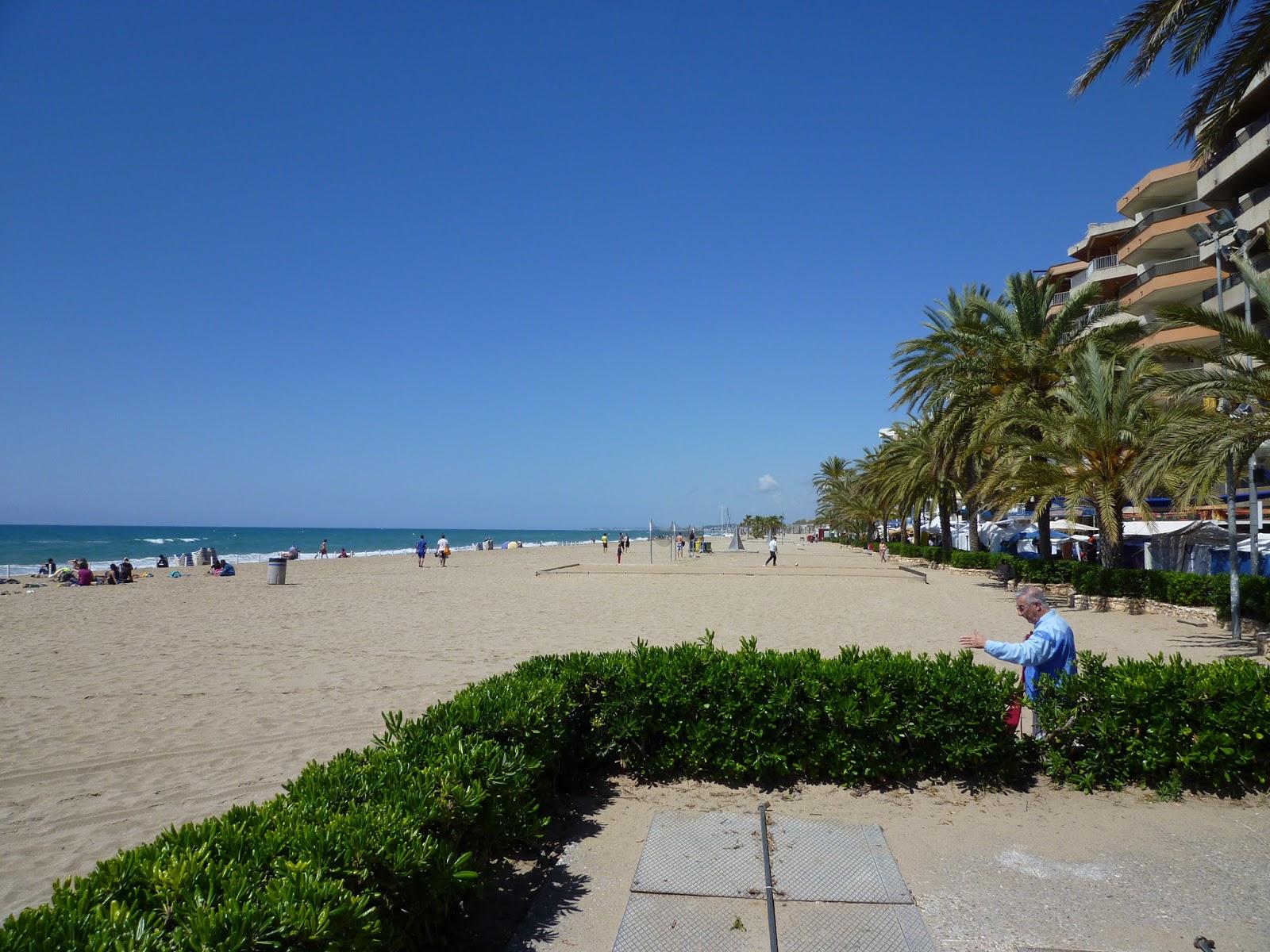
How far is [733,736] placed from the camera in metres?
5.18

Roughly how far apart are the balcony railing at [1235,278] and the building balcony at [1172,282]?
55 cm

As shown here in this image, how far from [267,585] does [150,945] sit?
84.9 ft

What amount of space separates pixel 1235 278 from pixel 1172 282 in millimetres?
3052

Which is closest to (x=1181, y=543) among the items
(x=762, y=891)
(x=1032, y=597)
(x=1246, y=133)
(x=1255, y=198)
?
(x=1255, y=198)

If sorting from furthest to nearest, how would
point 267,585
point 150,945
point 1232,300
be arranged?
point 1232,300
point 267,585
point 150,945

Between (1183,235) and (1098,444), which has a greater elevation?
(1183,235)

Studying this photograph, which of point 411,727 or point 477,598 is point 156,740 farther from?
point 477,598

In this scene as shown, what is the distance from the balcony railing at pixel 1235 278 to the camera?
24500 mm

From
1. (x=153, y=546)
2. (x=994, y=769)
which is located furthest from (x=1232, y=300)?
(x=153, y=546)

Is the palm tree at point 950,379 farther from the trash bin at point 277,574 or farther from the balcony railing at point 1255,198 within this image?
the trash bin at point 277,574

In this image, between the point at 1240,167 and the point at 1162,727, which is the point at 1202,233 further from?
the point at 1240,167

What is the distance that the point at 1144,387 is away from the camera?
16.2m

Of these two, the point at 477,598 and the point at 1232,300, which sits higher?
the point at 1232,300

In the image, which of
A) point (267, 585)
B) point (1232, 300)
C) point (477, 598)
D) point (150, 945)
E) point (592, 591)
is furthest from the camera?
point (1232, 300)
